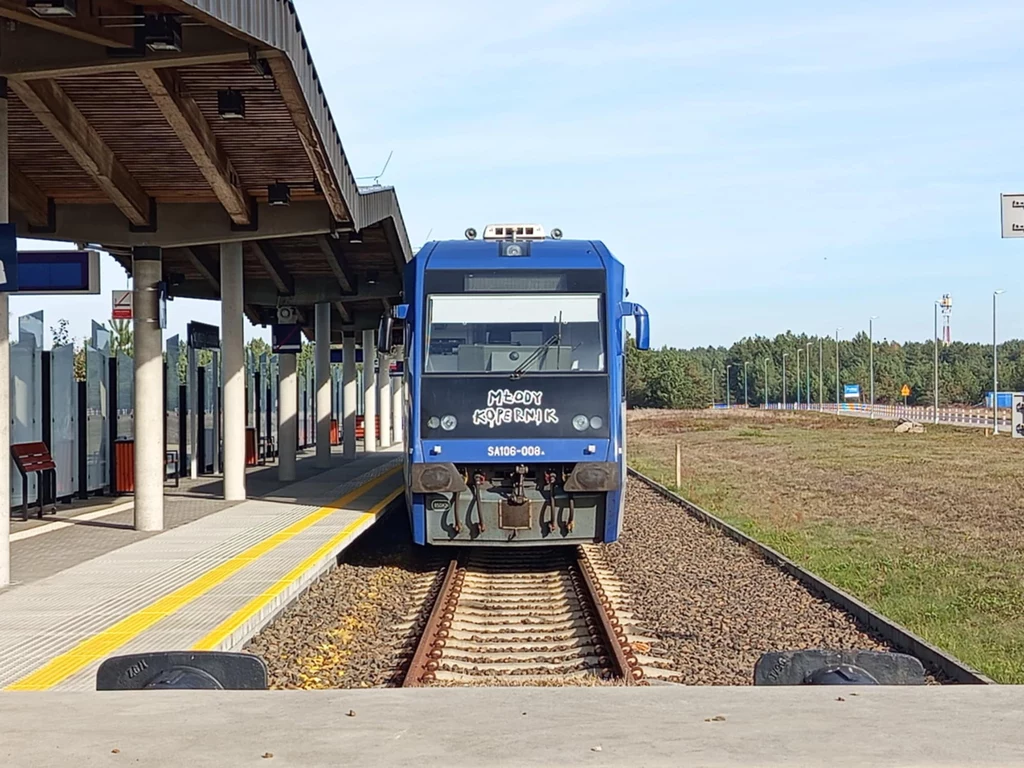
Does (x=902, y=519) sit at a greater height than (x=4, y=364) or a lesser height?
lesser

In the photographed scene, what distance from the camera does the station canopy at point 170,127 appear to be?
10.5m

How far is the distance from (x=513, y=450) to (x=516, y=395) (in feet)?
1.84

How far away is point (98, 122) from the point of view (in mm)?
13422

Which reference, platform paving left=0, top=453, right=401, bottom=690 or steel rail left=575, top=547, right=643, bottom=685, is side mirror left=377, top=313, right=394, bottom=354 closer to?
platform paving left=0, top=453, right=401, bottom=690

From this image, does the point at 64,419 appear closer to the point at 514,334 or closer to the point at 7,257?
the point at 514,334

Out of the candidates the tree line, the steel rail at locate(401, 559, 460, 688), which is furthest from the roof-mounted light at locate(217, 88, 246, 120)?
the tree line

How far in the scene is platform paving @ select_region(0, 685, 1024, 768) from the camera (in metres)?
4.76

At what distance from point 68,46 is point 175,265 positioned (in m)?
14.1

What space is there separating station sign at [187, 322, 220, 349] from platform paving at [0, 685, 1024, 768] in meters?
17.3

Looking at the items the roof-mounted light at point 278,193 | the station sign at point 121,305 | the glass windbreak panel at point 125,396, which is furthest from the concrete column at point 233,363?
the roof-mounted light at point 278,193

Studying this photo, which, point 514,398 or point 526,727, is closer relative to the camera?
point 526,727

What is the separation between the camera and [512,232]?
15.0m

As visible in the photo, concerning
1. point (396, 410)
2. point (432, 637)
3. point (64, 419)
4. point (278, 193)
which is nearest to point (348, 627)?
point (432, 637)

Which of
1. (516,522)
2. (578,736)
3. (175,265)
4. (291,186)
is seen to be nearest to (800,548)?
(516,522)
